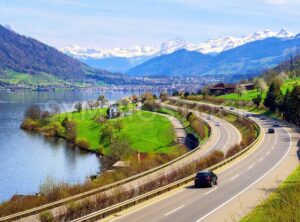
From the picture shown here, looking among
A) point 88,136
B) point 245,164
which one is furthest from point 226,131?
point 245,164

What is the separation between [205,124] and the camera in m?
→ 110

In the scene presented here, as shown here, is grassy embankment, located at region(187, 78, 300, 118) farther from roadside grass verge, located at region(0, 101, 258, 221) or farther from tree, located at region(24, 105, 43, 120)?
roadside grass verge, located at region(0, 101, 258, 221)

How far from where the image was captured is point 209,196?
34.2m

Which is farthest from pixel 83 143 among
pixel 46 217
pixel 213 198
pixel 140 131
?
pixel 46 217

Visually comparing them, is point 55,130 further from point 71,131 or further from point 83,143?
point 83,143

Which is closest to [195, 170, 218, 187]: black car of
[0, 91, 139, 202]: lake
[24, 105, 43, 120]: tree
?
[0, 91, 139, 202]: lake

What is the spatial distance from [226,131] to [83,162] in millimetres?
27339

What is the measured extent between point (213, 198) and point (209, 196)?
92cm

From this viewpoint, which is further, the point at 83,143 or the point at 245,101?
the point at 245,101

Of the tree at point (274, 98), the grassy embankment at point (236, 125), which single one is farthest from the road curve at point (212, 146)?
the tree at point (274, 98)

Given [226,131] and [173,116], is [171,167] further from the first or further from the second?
[173,116]

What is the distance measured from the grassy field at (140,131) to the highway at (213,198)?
142ft

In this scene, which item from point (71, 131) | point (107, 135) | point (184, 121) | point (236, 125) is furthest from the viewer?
point (184, 121)

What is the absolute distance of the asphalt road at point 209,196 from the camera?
27.8 m
